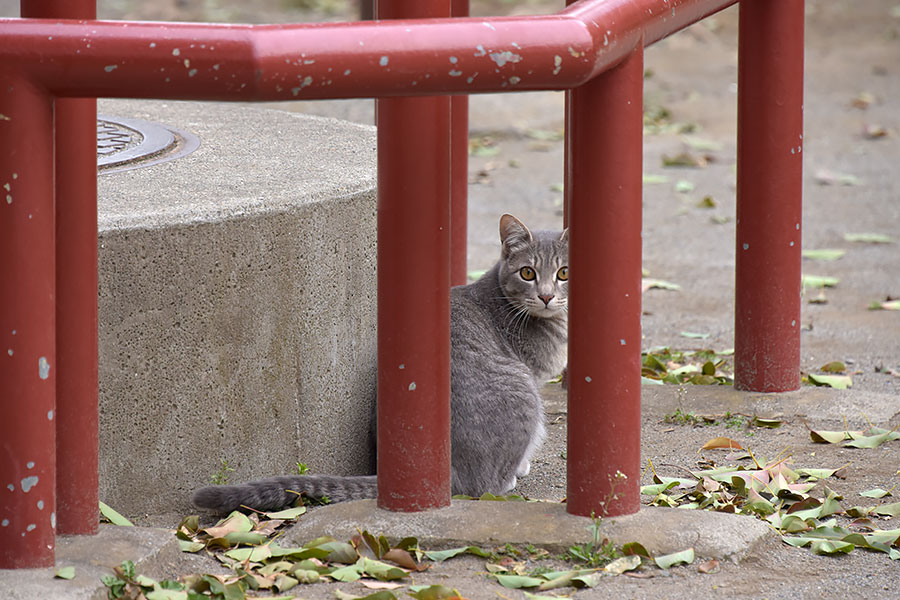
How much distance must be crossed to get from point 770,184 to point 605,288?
4.70 ft

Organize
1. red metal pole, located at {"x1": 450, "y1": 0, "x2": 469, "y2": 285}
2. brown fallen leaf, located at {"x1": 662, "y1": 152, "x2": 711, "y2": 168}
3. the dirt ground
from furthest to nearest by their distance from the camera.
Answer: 1. brown fallen leaf, located at {"x1": 662, "y1": 152, "x2": 711, "y2": 168}
2. red metal pole, located at {"x1": 450, "y1": 0, "x2": 469, "y2": 285}
3. the dirt ground

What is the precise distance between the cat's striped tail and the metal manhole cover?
1.11 meters

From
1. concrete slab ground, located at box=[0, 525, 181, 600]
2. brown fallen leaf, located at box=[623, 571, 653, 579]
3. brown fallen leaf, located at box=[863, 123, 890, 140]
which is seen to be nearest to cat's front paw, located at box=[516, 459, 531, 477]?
brown fallen leaf, located at box=[623, 571, 653, 579]

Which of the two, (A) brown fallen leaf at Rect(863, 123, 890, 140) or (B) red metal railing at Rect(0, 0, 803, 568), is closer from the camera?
(B) red metal railing at Rect(0, 0, 803, 568)

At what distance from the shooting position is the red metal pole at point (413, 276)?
2602 millimetres

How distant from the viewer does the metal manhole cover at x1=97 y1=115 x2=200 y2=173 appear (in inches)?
146

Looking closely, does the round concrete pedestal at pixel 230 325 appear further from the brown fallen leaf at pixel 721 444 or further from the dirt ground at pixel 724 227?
the brown fallen leaf at pixel 721 444

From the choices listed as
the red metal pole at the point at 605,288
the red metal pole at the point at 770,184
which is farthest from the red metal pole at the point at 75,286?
the red metal pole at the point at 770,184

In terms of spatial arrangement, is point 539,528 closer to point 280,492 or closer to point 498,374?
point 280,492

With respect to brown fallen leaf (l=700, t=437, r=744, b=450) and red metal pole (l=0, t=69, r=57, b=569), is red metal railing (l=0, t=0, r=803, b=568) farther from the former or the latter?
brown fallen leaf (l=700, t=437, r=744, b=450)

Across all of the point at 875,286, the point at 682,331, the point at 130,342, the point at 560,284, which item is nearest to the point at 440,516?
the point at 130,342

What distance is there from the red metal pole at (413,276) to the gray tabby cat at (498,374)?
0.45 m

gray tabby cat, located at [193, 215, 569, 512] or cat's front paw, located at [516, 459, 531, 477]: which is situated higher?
gray tabby cat, located at [193, 215, 569, 512]

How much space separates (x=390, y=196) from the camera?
103 inches
